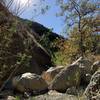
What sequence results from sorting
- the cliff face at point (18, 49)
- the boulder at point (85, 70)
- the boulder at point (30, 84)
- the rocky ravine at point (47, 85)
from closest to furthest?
1. the rocky ravine at point (47, 85)
2. the boulder at point (85, 70)
3. the boulder at point (30, 84)
4. the cliff face at point (18, 49)

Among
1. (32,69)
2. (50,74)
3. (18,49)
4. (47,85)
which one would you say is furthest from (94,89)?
(32,69)

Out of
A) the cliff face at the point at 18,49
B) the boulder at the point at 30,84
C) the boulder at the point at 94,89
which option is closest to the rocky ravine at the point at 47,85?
the boulder at the point at 30,84

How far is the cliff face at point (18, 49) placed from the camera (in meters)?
9.59

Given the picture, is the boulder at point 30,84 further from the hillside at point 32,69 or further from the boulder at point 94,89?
the boulder at point 94,89

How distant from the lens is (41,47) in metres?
11.5

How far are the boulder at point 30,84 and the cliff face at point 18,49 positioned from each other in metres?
0.43

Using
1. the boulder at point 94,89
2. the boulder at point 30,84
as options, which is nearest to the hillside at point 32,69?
the boulder at point 30,84

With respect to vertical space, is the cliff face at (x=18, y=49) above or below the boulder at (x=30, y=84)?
above

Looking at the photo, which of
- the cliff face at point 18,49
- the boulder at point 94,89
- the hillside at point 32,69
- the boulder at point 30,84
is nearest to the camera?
the boulder at point 94,89

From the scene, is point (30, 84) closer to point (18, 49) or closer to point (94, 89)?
point (18, 49)

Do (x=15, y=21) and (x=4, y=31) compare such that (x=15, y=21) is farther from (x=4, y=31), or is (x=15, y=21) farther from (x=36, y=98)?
(x=36, y=98)

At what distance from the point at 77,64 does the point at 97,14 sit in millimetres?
6352

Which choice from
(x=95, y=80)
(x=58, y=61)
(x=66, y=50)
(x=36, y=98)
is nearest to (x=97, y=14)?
(x=66, y=50)

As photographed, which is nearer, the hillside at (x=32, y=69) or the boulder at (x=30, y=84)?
the hillside at (x=32, y=69)
